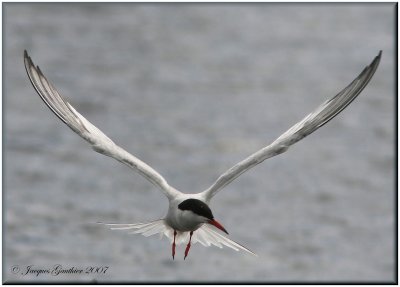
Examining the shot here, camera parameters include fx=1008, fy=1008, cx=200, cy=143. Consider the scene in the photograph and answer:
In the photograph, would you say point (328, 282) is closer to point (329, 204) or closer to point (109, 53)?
point (329, 204)

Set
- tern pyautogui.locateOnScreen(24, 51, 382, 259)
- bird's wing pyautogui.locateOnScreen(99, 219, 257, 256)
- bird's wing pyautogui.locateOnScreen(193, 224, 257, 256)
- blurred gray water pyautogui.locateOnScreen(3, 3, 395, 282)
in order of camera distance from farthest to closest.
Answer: blurred gray water pyautogui.locateOnScreen(3, 3, 395, 282) < bird's wing pyautogui.locateOnScreen(193, 224, 257, 256) < bird's wing pyautogui.locateOnScreen(99, 219, 257, 256) < tern pyautogui.locateOnScreen(24, 51, 382, 259)

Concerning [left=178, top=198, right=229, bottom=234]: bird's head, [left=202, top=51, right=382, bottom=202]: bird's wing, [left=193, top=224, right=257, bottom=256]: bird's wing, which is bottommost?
[left=193, top=224, right=257, bottom=256]: bird's wing

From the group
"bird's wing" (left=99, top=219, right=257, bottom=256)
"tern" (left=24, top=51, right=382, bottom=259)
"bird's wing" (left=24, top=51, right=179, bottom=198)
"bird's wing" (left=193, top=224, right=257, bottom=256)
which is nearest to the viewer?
"tern" (left=24, top=51, right=382, bottom=259)

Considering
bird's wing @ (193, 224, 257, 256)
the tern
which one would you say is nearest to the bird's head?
the tern

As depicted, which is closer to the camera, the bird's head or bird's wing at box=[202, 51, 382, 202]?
the bird's head

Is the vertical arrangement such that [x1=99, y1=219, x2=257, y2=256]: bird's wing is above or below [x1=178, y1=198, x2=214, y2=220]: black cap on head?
below

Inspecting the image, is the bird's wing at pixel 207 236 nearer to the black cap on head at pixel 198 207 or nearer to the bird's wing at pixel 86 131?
the bird's wing at pixel 86 131

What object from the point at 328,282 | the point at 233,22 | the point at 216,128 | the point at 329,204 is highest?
the point at 233,22

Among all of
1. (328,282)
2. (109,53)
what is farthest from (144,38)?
(328,282)

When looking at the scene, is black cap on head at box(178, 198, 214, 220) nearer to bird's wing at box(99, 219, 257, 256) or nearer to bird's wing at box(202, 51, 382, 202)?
bird's wing at box(202, 51, 382, 202)
